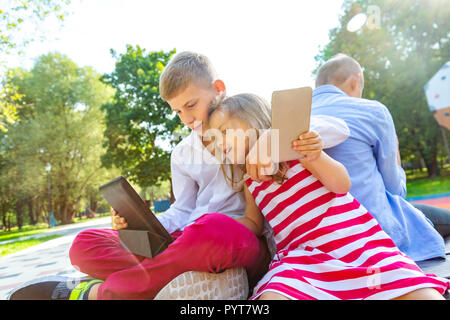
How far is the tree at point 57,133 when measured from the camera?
66.9ft

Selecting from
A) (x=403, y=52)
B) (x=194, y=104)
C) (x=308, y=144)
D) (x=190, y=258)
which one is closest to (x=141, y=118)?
(x=403, y=52)

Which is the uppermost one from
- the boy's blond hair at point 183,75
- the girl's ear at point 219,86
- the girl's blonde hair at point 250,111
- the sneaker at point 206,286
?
the boy's blond hair at point 183,75

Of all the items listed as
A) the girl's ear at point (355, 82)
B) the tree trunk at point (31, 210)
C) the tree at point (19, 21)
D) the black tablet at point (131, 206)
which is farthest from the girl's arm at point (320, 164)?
the tree trunk at point (31, 210)

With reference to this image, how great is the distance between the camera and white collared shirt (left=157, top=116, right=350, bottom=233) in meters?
2.01

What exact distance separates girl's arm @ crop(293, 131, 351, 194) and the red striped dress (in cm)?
6

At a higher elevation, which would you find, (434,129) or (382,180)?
(382,180)

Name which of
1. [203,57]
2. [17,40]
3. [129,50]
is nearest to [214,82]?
[203,57]

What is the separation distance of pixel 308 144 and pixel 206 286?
70cm

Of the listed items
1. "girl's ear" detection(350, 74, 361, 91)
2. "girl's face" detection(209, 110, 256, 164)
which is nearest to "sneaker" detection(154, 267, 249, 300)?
"girl's face" detection(209, 110, 256, 164)

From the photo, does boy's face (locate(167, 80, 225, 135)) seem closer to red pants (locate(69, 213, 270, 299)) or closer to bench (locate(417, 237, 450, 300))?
red pants (locate(69, 213, 270, 299))

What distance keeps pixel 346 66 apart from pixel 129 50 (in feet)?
53.0

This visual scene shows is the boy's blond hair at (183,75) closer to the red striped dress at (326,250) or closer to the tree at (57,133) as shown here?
the red striped dress at (326,250)

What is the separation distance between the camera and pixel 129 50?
16.9m

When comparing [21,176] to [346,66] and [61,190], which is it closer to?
[61,190]
